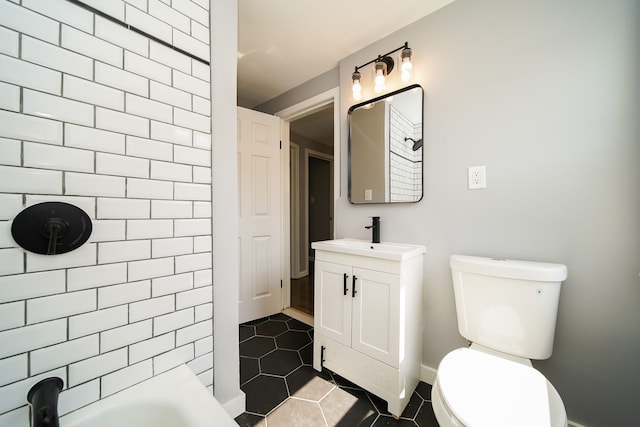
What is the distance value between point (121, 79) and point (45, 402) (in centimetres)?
94

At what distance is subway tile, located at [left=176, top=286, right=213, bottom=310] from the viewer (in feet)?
3.08

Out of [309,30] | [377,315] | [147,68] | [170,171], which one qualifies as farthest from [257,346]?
[309,30]

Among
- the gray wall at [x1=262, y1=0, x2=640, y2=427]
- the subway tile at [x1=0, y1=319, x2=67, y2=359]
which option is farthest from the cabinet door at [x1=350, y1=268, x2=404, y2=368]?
the subway tile at [x1=0, y1=319, x2=67, y2=359]

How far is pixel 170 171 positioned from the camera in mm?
912

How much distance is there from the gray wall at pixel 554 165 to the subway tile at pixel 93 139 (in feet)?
5.10

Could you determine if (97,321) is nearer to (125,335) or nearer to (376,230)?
(125,335)

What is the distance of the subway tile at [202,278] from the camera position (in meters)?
0.98

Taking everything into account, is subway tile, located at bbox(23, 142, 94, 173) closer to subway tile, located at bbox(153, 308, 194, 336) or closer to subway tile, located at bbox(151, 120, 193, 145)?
subway tile, located at bbox(151, 120, 193, 145)

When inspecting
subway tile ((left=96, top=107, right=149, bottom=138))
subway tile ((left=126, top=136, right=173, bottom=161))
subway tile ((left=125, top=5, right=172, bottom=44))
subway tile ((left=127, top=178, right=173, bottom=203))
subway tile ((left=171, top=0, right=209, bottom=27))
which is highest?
subway tile ((left=171, top=0, right=209, bottom=27))

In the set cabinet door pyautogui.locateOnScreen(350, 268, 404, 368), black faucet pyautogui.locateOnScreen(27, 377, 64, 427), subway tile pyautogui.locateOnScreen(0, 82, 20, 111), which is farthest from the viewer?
cabinet door pyautogui.locateOnScreen(350, 268, 404, 368)

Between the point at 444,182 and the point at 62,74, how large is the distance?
1713 millimetres

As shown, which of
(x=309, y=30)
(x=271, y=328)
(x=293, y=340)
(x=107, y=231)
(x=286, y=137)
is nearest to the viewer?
(x=107, y=231)

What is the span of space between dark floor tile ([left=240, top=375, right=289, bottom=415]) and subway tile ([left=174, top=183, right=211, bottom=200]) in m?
1.16

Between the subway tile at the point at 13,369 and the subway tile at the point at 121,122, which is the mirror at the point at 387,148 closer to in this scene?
the subway tile at the point at 121,122
